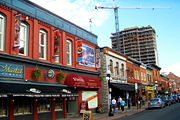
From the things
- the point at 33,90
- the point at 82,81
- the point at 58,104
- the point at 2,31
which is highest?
the point at 2,31

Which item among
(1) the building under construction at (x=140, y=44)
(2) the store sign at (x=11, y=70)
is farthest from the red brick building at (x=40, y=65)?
(1) the building under construction at (x=140, y=44)

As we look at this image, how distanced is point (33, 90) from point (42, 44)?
15.7 feet

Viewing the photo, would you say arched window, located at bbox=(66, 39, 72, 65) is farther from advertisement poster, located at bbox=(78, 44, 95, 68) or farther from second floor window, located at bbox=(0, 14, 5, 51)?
second floor window, located at bbox=(0, 14, 5, 51)

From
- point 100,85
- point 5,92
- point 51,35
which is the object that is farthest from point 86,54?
point 5,92

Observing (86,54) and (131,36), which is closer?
(86,54)

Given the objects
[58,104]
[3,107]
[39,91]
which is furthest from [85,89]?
[3,107]

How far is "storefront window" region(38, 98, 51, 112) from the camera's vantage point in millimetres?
17766

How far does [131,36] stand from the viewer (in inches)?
5295

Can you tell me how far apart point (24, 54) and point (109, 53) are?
15.2 metres

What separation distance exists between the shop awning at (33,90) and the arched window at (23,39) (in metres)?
2.59

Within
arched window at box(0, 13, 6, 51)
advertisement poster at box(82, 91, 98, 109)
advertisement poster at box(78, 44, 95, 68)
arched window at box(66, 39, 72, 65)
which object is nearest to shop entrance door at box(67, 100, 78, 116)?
advertisement poster at box(82, 91, 98, 109)

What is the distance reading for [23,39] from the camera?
17156 mm

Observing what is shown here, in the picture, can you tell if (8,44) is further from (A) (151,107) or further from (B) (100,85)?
(A) (151,107)

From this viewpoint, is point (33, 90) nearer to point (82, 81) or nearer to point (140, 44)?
point (82, 81)
